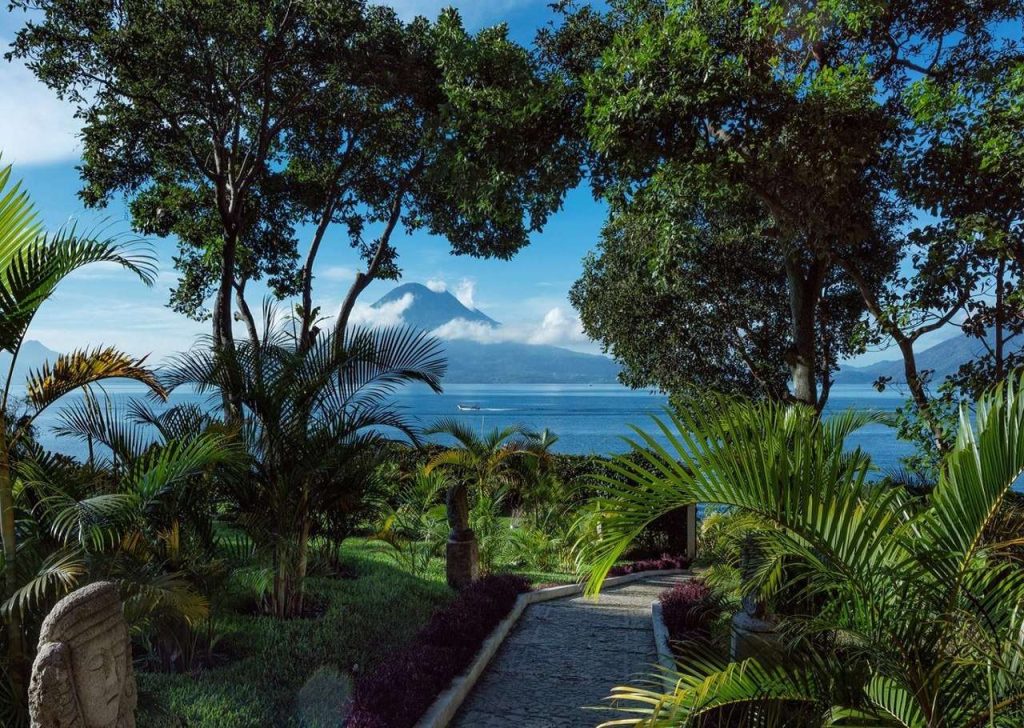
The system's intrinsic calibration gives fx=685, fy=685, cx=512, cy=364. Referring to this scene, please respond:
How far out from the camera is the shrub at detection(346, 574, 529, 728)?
4.71 m

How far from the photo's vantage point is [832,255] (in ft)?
29.7

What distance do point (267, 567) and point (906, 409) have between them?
26.1 ft

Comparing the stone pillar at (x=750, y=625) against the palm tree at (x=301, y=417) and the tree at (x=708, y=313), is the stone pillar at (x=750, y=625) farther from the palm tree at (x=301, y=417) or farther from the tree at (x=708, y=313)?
the tree at (x=708, y=313)

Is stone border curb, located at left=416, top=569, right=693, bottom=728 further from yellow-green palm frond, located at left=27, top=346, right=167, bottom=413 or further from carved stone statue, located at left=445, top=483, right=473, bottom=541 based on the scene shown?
yellow-green palm frond, located at left=27, top=346, right=167, bottom=413

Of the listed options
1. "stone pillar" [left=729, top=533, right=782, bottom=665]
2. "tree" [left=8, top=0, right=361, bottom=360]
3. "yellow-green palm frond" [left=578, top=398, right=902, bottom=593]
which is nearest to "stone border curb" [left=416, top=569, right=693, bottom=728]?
"stone pillar" [left=729, top=533, right=782, bottom=665]

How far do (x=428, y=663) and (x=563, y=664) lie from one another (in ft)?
5.19

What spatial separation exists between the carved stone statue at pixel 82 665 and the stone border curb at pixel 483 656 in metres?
2.29

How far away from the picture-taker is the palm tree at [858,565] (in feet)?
8.92

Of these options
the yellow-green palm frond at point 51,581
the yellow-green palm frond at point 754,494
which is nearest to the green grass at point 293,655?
the yellow-green palm frond at point 51,581

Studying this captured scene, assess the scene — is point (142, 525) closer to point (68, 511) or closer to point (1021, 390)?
point (68, 511)


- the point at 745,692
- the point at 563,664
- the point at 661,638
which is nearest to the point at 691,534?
the point at 661,638

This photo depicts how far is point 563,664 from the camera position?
257 inches

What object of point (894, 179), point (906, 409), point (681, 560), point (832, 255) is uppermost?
point (894, 179)

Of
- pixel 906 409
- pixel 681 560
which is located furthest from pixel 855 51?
pixel 681 560
